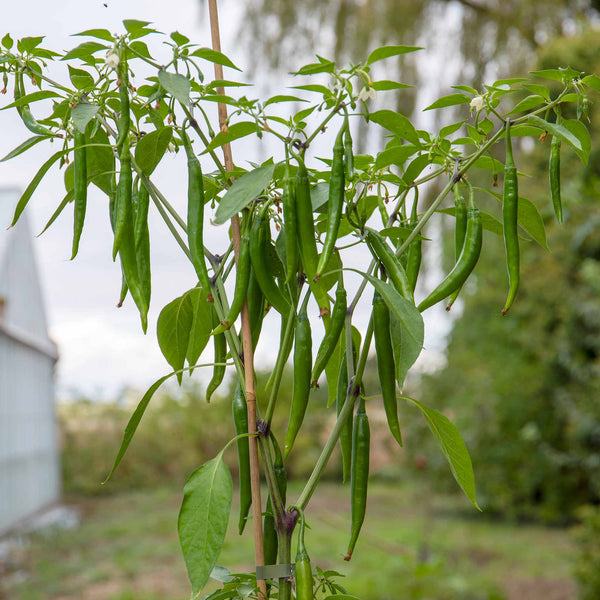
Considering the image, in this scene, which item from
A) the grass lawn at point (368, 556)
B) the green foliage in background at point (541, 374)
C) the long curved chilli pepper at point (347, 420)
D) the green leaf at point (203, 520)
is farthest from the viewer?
the green foliage in background at point (541, 374)

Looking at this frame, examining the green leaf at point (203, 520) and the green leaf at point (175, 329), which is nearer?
the green leaf at point (203, 520)

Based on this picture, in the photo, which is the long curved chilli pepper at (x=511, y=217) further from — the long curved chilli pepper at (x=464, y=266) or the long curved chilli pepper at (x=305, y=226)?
the long curved chilli pepper at (x=305, y=226)

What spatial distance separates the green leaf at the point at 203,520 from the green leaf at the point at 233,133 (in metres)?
0.21

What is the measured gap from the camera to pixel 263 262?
481 mm

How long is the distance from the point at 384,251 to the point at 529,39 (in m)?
3.61

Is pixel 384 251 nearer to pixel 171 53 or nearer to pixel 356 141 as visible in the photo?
pixel 171 53

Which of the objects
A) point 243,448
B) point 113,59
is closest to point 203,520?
point 243,448

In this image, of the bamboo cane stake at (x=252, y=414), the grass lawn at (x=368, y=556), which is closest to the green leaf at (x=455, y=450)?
→ the bamboo cane stake at (x=252, y=414)

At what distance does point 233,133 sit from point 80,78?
11cm

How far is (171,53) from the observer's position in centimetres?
48

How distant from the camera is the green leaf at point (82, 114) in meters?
0.42

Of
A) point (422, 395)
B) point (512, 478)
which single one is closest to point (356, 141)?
point (422, 395)

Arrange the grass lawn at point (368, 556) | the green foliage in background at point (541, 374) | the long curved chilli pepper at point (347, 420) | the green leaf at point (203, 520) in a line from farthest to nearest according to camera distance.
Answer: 1. the green foliage in background at point (541, 374)
2. the grass lawn at point (368, 556)
3. the long curved chilli pepper at point (347, 420)
4. the green leaf at point (203, 520)

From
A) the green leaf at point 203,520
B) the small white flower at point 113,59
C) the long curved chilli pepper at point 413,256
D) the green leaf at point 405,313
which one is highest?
the small white flower at point 113,59
